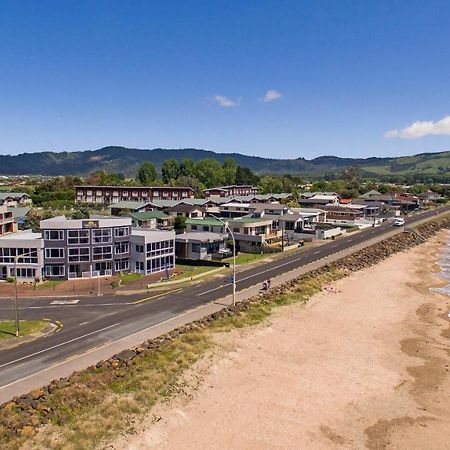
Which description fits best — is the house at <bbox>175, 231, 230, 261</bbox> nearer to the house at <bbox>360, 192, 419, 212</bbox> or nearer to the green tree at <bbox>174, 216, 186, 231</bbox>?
the green tree at <bbox>174, 216, 186, 231</bbox>

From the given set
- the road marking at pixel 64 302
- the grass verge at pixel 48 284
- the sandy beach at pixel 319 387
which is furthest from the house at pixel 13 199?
the sandy beach at pixel 319 387

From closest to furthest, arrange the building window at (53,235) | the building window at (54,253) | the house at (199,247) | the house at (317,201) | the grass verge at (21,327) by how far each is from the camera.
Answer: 1. the grass verge at (21,327)
2. the building window at (53,235)
3. the building window at (54,253)
4. the house at (199,247)
5. the house at (317,201)

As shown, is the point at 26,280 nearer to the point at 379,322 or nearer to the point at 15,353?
the point at 15,353

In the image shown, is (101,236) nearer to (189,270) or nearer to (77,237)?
(77,237)

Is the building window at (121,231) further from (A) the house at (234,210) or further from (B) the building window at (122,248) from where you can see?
(A) the house at (234,210)

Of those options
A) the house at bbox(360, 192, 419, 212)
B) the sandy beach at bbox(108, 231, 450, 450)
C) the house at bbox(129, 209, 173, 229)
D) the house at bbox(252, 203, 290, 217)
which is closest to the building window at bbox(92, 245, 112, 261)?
the sandy beach at bbox(108, 231, 450, 450)

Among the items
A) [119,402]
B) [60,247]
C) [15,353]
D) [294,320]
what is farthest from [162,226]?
[119,402]
